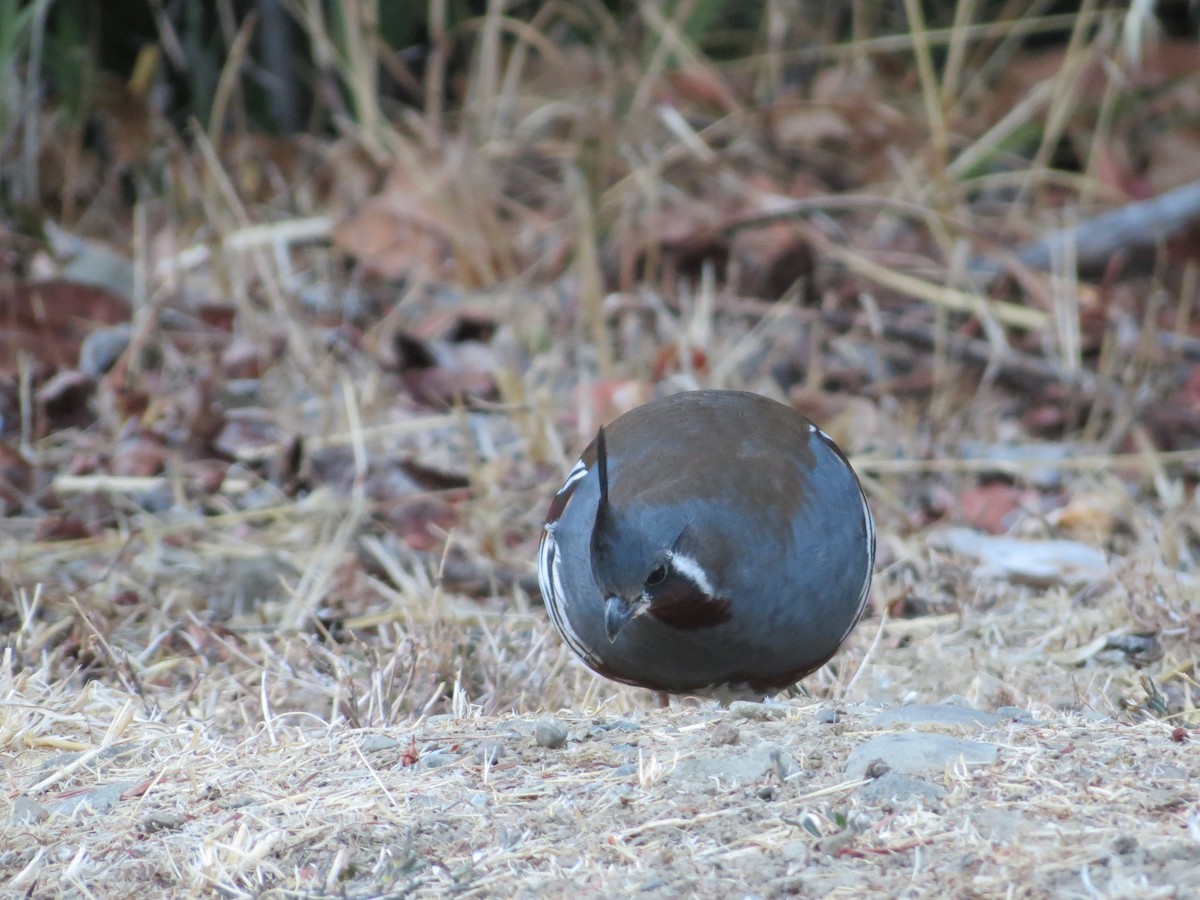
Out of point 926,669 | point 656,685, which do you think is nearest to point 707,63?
point 926,669

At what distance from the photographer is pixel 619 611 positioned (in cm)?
314

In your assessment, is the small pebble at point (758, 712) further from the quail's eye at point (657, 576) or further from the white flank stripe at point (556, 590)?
the white flank stripe at point (556, 590)

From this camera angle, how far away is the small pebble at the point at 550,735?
2803 mm

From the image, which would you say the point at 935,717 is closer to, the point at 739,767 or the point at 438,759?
Result: the point at 739,767

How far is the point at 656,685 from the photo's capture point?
134 inches

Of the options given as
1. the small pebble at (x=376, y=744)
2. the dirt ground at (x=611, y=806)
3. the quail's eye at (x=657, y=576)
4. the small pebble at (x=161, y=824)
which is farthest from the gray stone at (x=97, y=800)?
the quail's eye at (x=657, y=576)

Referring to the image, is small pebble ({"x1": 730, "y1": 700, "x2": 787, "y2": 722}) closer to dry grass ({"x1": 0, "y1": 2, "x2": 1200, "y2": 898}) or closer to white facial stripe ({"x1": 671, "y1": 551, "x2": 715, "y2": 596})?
dry grass ({"x1": 0, "y1": 2, "x2": 1200, "y2": 898})

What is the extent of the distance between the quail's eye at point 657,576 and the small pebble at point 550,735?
0.44 metres

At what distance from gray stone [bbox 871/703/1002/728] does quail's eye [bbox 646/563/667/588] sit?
533 millimetres

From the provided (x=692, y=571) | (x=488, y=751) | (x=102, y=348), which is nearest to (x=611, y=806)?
(x=488, y=751)

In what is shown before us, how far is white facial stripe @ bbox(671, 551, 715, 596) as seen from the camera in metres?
3.21

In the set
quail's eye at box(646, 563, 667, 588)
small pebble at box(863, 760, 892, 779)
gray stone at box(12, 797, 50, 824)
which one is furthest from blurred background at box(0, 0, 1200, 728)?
small pebble at box(863, 760, 892, 779)

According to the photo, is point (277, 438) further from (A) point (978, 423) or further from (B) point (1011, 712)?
(B) point (1011, 712)

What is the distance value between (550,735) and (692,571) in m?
0.56
